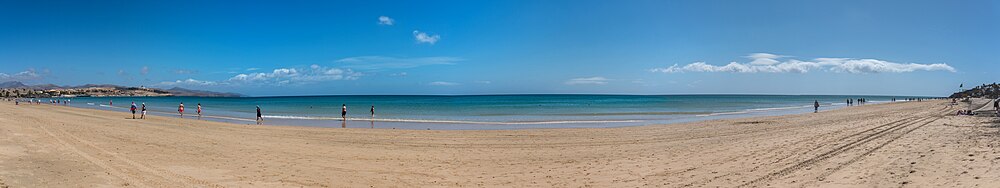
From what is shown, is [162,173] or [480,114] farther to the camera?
[480,114]

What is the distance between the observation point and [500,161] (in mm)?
12617

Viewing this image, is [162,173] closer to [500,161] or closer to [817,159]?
[500,161]

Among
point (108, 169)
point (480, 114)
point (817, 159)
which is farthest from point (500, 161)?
point (480, 114)

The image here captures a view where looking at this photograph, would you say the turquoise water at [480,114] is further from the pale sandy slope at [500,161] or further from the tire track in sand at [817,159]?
the tire track in sand at [817,159]

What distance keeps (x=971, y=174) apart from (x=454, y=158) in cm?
997

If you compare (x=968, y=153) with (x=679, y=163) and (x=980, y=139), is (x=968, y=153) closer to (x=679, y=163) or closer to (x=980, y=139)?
(x=980, y=139)

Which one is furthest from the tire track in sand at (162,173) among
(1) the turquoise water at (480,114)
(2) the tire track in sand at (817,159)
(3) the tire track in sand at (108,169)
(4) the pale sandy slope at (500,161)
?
(1) the turquoise water at (480,114)

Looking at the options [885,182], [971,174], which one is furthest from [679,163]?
[971,174]

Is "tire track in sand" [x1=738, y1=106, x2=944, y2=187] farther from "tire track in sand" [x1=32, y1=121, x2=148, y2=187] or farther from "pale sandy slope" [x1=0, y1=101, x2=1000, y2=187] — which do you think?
"tire track in sand" [x1=32, y1=121, x2=148, y2=187]

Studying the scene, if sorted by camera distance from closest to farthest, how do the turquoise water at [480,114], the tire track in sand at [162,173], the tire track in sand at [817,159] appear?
the tire track in sand at [162,173] < the tire track in sand at [817,159] < the turquoise water at [480,114]

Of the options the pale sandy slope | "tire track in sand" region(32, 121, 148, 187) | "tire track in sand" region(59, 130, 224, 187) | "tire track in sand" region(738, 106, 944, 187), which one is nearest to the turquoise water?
the pale sandy slope

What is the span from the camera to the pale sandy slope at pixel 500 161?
8.73m

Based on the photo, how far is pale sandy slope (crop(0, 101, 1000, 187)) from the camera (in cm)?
873

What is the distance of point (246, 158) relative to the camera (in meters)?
12.3
